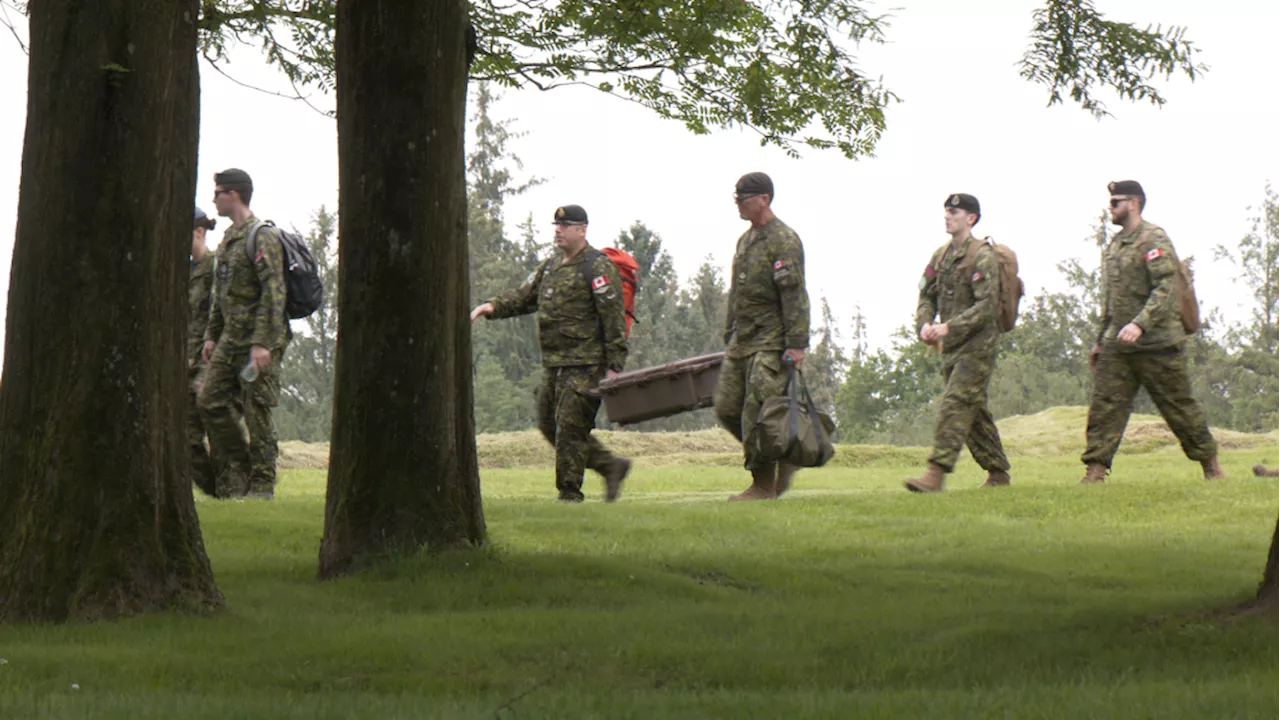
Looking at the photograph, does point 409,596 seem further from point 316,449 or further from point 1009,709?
point 316,449

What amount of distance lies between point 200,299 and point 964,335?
245 inches

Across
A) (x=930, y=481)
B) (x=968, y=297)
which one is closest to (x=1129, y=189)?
(x=968, y=297)

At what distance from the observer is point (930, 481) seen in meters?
15.4

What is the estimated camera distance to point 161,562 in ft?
26.9

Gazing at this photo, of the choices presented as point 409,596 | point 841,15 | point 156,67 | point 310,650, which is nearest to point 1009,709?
point 310,650

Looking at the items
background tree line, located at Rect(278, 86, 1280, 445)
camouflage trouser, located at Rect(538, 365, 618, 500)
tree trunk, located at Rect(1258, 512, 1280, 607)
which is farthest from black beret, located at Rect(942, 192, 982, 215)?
background tree line, located at Rect(278, 86, 1280, 445)

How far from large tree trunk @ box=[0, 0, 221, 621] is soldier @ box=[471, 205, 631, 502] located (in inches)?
242

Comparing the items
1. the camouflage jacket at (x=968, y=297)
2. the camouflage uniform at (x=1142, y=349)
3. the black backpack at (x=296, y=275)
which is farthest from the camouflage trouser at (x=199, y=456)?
the camouflage uniform at (x=1142, y=349)

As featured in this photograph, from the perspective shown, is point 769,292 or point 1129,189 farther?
point 1129,189

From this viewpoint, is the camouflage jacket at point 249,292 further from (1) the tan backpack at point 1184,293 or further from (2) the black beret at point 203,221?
(1) the tan backpack at point 1184,293

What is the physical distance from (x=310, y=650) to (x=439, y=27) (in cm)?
377

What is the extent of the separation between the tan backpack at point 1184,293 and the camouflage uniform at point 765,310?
10.1ft

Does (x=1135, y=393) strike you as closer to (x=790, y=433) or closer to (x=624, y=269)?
(x=790, y=433)

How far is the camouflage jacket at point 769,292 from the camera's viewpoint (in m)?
14.0
